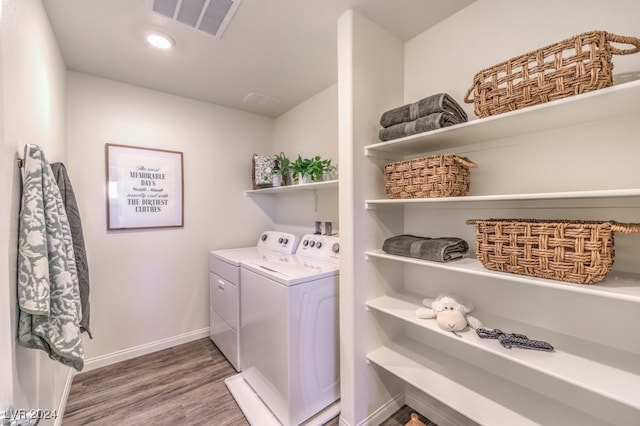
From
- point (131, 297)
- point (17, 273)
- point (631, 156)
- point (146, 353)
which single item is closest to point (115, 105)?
point (131, 297)

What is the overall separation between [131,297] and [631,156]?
3.10 m

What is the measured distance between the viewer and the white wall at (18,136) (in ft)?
2.68

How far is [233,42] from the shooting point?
1675 mm

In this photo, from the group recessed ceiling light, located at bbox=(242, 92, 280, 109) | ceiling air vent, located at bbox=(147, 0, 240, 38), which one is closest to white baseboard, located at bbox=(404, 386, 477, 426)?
ceiling air vent, located at bbox=(147, 0, 240, 38)

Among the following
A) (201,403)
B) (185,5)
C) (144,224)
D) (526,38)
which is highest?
(185,5)

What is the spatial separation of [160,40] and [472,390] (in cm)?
255

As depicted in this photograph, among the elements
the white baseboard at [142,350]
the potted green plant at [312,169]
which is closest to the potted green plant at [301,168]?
the potted green plant at [312,169]

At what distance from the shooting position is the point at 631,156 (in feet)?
3.19

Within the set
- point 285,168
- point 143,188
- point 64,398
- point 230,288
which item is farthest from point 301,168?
point 64,398

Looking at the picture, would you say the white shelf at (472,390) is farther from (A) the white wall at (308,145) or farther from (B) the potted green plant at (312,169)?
(B) the potted green plant at (312,169)

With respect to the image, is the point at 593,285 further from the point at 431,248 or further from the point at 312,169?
the point at 312,169

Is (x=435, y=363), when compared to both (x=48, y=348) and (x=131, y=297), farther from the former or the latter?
(x=131, y=297)

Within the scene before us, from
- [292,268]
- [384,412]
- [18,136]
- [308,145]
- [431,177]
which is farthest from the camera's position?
[308,145]

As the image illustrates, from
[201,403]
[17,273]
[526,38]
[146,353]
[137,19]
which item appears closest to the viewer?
[17,273]
